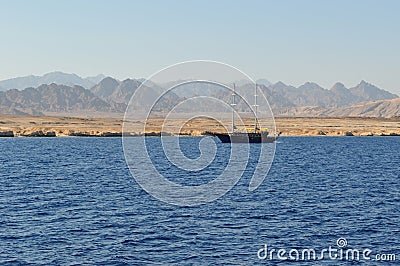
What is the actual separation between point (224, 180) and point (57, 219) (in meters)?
41.6

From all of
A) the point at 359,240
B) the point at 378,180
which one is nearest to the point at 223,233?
the point at 359,240

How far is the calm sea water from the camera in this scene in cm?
4428

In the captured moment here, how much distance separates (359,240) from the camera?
160 ft

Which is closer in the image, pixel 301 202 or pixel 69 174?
pixel 301 202

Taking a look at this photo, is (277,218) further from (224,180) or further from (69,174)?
(69,174)

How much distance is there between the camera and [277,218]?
58.0 m

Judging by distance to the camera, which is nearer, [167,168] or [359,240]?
[359,240]

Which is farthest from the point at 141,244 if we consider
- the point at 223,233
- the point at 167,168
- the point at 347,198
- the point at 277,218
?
the point at 167,168

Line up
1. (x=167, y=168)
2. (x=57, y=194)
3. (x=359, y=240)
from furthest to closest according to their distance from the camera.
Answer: (x=167, y=168) < (x=57, y=194) < (x=359, y=240)

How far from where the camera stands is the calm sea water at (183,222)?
44281 mm

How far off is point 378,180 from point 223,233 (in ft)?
169

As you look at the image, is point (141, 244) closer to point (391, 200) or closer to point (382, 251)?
point (382, 251)

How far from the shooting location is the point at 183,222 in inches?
2205

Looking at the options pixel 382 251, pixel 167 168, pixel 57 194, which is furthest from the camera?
pixel 167 168
